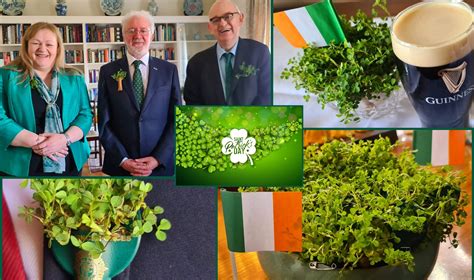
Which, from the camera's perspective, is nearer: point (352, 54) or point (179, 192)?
point (352, 54)

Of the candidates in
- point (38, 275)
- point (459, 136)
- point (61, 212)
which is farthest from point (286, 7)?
point (38, 275)

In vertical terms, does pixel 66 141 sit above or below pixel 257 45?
below

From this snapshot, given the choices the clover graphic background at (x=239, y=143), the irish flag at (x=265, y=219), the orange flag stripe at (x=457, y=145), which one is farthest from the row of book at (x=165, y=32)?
the orange flag stripe at (x=457, y=145)

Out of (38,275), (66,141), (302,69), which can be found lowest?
(38,275)

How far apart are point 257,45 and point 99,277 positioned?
1.81 feet

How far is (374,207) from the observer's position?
1231 mm

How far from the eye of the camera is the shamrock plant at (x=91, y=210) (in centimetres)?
126

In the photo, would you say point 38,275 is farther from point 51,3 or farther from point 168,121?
point 51,3

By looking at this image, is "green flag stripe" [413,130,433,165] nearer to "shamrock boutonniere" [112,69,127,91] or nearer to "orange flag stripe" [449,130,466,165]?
"orange flag stripe" [449,130,466,165]

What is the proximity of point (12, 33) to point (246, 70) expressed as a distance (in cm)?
44

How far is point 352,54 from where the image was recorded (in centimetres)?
122

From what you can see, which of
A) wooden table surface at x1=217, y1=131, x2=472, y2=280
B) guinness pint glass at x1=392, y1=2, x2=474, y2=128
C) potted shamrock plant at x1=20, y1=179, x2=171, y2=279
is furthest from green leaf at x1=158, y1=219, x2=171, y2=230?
guinness pint glass at x1=392, y1=2, x2=474, y2=128

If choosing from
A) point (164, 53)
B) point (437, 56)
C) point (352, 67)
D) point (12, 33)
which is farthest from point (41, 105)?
point (437, 56)

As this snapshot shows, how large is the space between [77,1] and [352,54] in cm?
52
